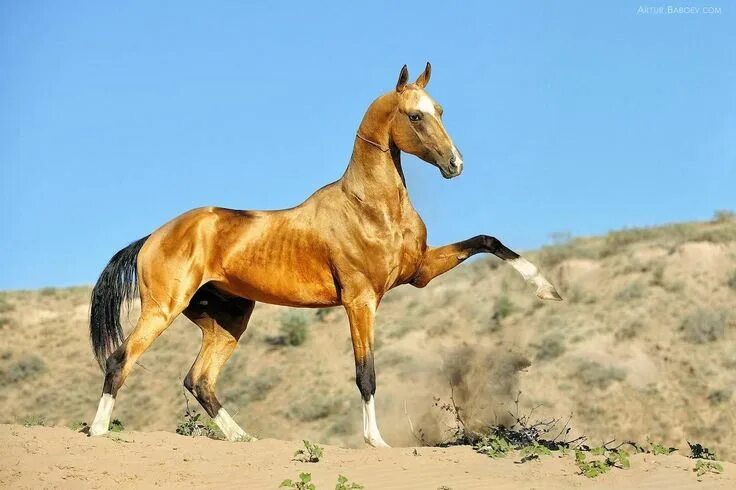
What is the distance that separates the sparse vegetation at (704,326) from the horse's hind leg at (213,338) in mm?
21262

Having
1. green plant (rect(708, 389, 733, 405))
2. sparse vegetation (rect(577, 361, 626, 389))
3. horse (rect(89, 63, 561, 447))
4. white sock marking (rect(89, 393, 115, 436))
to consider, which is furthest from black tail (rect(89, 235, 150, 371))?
green plant (rect(708, 389, 733, 405))

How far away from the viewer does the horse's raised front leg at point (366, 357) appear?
869 cm

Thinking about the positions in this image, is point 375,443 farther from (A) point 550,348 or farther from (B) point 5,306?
(B) point 5,306

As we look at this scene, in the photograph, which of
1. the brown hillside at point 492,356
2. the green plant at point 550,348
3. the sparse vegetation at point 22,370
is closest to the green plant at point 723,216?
the brown hillside at point 492,356

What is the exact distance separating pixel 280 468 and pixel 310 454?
34cm

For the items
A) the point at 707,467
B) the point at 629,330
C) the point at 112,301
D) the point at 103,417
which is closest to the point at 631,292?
the point at 629,330

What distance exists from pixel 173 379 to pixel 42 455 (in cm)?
2402

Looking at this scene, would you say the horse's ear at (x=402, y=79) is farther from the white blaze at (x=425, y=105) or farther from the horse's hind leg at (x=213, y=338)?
the horse's hind leg at (x=213, y=338)

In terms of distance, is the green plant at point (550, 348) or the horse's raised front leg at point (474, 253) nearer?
the horse's raised front leg at point (474, 253)

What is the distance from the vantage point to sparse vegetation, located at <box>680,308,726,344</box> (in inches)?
1120

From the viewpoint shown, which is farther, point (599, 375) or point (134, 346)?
point (599, 375)

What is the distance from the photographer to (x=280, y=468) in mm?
7941

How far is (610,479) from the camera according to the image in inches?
304

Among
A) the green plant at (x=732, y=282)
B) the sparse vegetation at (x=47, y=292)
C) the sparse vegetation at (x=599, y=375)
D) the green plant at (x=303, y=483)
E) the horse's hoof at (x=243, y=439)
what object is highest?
the sparse vegetation at (x=47, y=292)
